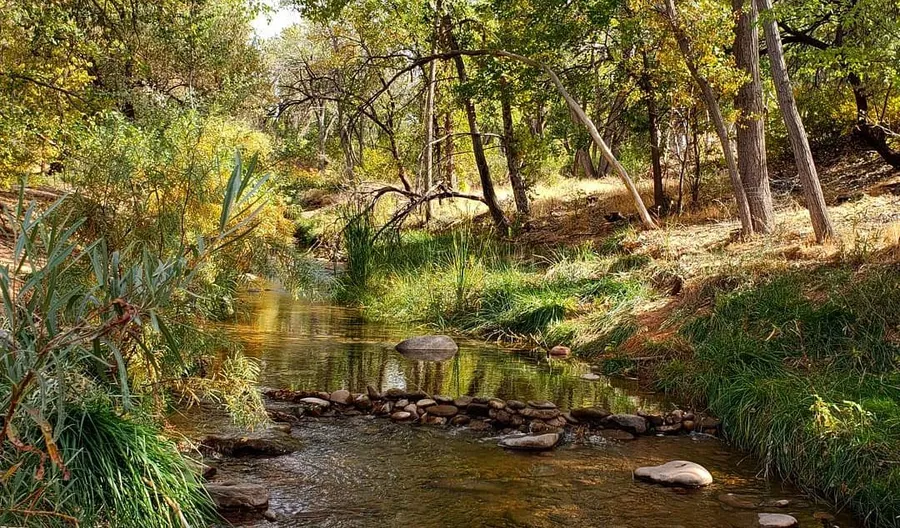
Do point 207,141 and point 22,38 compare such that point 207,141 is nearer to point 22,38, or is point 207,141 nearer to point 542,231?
point 22,38

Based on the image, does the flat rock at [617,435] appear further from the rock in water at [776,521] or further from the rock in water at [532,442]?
the rock in water at [776,521]

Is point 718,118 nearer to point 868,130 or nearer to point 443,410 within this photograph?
point 868,130

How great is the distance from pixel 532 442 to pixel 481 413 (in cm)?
96

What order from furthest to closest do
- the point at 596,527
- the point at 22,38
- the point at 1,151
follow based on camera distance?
the point at 22,38 → the point at 1,151 → the point at 596,527

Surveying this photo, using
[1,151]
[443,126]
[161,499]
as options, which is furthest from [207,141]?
[443,126]

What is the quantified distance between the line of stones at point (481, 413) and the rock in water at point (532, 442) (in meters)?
0.31

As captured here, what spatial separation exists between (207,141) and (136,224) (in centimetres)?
572

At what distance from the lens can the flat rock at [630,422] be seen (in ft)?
20.4

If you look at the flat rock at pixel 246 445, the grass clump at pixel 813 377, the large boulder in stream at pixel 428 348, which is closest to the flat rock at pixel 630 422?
the grass clump at pixel 813 377

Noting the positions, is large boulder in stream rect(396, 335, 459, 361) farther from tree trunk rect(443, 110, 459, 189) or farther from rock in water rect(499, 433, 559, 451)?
tree trunk rect(443, 110, 459, 189)

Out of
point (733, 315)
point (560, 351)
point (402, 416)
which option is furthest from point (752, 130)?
point (402, 416)

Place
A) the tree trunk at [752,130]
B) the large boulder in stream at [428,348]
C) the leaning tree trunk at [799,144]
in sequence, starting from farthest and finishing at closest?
1. the tree trunk at [752,130]
2. the large boulder in stream at [428,348]
3. the leaning tree trunk at [799,144]

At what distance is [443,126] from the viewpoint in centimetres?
2306

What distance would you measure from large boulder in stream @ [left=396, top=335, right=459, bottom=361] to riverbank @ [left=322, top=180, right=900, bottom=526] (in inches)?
45.6
